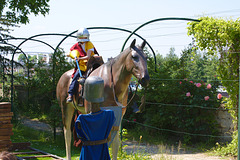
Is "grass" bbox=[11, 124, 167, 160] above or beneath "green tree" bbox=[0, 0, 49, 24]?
beneath

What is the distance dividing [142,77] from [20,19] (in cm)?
834

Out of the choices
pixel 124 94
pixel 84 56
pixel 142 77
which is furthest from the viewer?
pixel 84 56

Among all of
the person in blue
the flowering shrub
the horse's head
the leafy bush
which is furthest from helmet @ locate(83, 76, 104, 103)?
the flowering shrub

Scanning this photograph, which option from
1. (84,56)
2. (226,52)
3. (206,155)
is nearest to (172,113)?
(206,155)

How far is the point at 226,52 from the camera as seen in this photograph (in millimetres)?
6758

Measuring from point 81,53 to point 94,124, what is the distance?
98.0 inches

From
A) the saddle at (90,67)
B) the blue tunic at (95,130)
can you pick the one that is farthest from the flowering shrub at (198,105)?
the blue tunic at (95,130)

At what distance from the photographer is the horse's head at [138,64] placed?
13.0 ft

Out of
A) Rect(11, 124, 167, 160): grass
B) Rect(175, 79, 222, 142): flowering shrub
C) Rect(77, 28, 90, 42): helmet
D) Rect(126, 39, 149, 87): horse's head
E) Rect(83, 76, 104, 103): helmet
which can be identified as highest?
Rect(77, 28, 90, 42): helmet

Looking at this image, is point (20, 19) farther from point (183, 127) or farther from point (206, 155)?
point (206, 155)

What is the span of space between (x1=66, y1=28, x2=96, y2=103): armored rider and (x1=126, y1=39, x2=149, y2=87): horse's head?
1.21m

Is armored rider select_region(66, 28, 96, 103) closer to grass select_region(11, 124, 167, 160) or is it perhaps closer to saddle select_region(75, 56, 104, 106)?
saddle select_region(75, 56, 104, 106)

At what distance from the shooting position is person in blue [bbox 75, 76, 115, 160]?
3.05 meters

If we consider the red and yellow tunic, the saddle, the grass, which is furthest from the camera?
the grass
